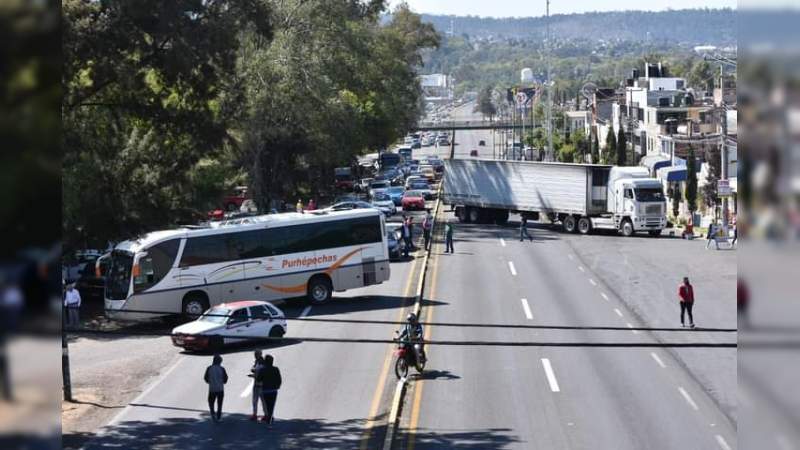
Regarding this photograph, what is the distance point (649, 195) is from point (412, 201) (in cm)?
1618

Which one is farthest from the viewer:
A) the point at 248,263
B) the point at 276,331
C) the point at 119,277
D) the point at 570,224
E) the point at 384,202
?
the point at 384,202

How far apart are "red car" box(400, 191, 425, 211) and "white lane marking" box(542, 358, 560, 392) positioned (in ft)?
121

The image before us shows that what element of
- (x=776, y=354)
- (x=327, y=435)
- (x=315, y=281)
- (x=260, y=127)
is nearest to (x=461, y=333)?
(x=315, y=281)

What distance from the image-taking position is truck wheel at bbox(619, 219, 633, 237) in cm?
5169

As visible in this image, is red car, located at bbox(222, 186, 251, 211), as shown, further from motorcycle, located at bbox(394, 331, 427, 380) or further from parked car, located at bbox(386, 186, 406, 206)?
motorcycle, located at bbox(394, 331, 427, 380)

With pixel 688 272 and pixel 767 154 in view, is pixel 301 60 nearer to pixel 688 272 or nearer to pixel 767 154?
pixel 688 272

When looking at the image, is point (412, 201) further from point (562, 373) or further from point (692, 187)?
point (562, 373)

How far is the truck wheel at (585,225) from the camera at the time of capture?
53.0 meters

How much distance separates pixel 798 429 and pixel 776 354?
15 centimetres

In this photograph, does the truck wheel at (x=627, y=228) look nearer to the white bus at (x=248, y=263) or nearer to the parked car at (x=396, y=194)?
the parked car at (x=396, y=194)

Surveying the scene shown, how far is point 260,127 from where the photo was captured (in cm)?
4847

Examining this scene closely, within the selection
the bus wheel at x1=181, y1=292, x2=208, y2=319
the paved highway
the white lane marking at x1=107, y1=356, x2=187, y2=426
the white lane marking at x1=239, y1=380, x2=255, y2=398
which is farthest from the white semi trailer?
the white lane marking at x1=239, y1=380, x2=255, y2=398

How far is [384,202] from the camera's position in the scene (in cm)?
6000

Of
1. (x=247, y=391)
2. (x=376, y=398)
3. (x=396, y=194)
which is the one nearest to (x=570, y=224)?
(x=396, y=194)
